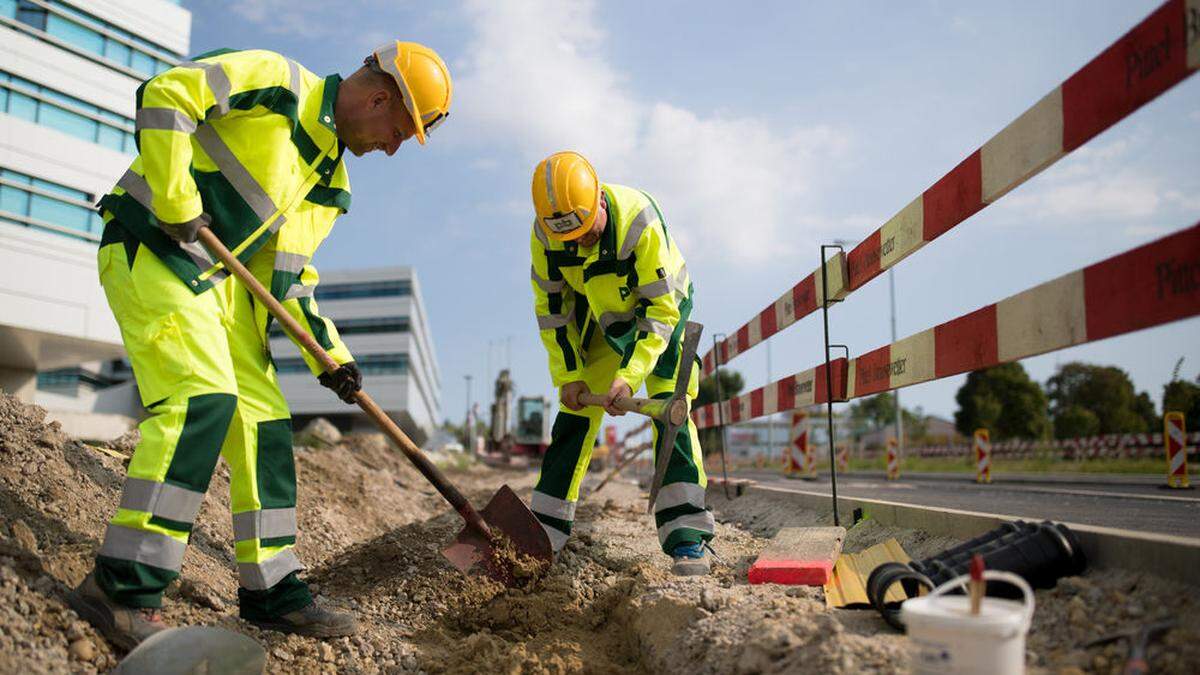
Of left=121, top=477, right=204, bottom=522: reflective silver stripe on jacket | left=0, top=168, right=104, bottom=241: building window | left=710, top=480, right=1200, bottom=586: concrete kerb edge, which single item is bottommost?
left=710, top=480, right=1200, bottom=586: concrete kerb edge

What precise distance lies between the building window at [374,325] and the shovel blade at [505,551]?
62629mm

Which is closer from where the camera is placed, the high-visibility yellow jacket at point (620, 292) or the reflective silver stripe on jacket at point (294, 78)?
the reflective silver stripe on jacket at point (294, 78)

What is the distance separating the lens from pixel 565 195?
13.0ft

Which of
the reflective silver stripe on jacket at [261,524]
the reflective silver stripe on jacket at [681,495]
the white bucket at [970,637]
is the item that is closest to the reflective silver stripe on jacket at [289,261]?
the reflective silver stripe on jacket at [261,524]

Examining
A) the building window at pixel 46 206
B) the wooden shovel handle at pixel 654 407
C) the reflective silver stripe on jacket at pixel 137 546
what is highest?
the building window at pixel 46 206

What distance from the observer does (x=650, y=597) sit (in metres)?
3.35

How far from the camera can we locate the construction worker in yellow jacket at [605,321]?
4.03 m

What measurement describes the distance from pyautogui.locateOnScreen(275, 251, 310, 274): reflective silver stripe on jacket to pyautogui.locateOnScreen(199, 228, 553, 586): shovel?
334 mm

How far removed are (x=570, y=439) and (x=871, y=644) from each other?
245 centimetres

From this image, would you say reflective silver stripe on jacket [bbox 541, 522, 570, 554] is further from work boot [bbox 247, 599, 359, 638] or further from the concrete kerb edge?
the concrete kerb edge

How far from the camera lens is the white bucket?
1.74 m

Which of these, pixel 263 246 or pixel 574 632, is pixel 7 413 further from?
pixel 574 632

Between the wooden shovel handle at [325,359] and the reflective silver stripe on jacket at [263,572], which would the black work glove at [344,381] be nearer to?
the wooden shovel handle at [325,359]

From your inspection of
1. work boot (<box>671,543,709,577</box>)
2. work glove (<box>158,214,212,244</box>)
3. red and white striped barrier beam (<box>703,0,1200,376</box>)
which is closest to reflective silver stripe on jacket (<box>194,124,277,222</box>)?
work glove (<box>158,214,212,244</box>)
